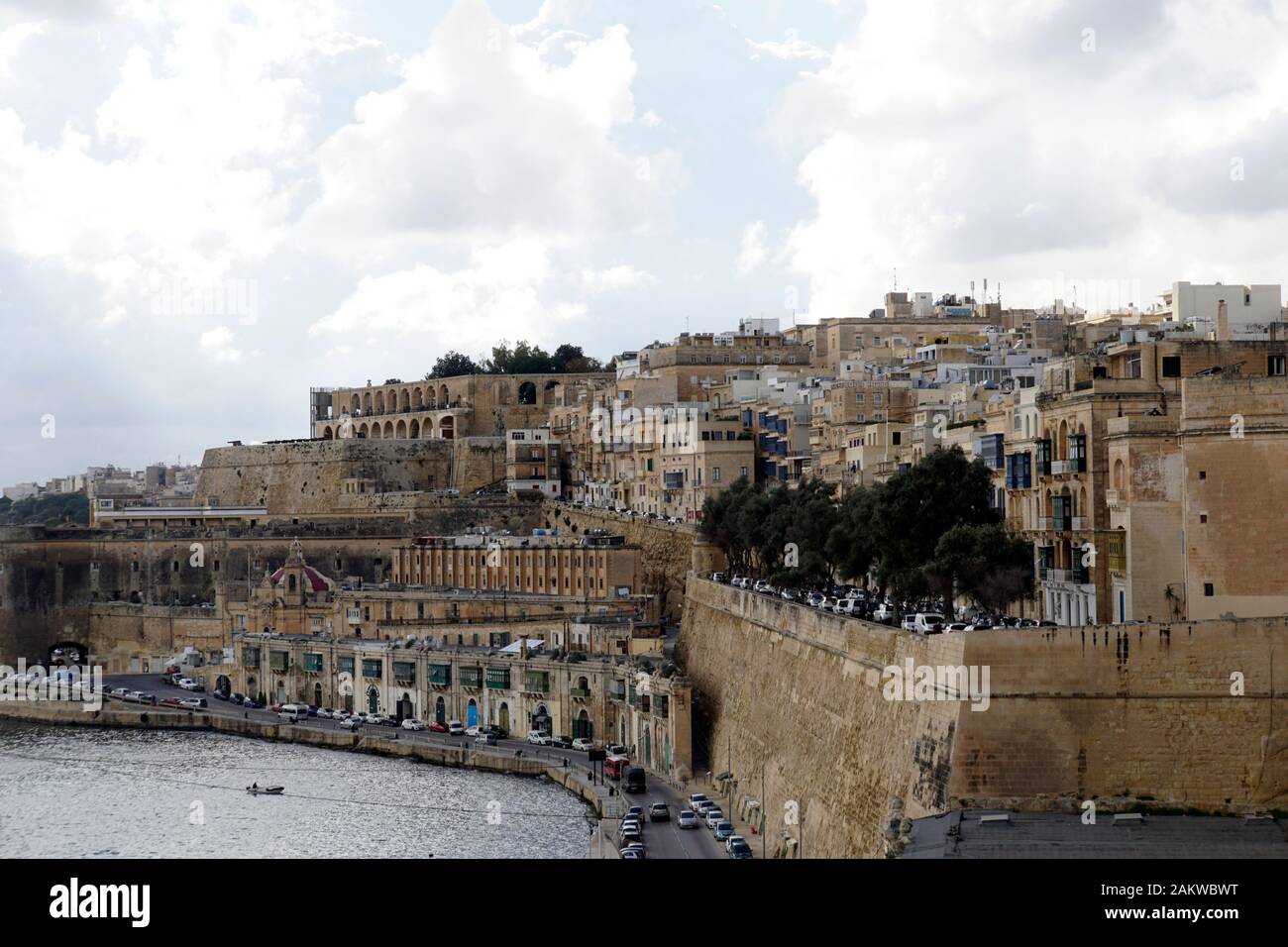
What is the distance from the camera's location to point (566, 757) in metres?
50.3

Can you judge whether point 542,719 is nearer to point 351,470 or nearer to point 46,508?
point 351,470

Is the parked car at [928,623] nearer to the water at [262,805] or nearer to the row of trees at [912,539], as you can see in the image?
the row of trees at [912,539]

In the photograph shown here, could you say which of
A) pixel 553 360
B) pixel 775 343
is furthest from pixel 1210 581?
pixel 553 360

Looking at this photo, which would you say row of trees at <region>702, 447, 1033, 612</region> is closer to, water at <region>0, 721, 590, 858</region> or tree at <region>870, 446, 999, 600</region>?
tree at <region>870, 446, 999, 600</region>

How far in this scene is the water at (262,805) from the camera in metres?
41.8

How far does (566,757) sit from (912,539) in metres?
13.3

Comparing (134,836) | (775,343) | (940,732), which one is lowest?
(134,836)

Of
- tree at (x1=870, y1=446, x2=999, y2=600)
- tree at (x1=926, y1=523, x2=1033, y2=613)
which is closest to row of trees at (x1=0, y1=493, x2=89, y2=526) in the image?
tree at (x1=870, y1=446, x2=999, y2=600)

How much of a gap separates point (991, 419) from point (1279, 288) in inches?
502

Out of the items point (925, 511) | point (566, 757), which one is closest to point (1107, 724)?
point (925, 511)

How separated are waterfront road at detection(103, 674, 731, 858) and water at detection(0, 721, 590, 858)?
1026mm

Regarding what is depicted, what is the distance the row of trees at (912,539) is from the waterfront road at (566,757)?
20.1 feet
